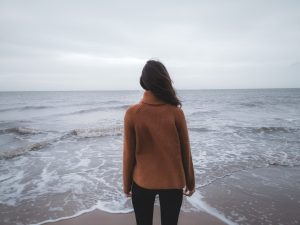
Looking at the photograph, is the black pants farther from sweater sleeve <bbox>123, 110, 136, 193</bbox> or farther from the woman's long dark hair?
the woman's long dark hair

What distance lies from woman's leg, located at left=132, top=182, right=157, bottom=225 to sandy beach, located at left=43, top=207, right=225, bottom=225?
2.08m

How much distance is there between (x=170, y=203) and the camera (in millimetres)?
2168

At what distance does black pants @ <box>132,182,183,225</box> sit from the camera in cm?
212

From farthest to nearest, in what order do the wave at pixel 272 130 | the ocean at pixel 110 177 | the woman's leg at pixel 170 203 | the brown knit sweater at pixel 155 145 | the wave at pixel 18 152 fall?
the wave at pixel 272 130, the wave at pixel 18 152, the ocean at pixel 110 177, the woman's leg at pixel 170 203, the brown knit sweater at pixel 155 145

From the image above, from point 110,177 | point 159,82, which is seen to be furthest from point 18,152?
point 159,82

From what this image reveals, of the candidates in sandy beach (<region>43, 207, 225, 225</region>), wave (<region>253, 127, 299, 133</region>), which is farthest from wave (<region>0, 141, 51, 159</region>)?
wave (<region>253, 127, 299, 133</region>)

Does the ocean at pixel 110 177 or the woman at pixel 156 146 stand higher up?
the woman at pixel 156 146

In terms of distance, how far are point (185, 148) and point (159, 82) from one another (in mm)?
579

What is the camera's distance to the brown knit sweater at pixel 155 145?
1902 mm

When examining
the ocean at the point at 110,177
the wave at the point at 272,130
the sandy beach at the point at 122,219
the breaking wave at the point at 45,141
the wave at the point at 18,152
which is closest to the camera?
the sandy beach at the point at 122,219

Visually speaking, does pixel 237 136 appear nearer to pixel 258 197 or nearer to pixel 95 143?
pixel 95 143

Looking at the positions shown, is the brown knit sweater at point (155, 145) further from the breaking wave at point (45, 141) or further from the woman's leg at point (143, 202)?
the breaking wave at point (45, 141)

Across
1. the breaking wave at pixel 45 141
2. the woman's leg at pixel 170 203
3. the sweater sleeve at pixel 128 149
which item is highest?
the sweater sleeve at pixel 128 149

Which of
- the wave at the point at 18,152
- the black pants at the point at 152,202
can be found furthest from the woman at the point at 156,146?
the wave at the point at 18,152
